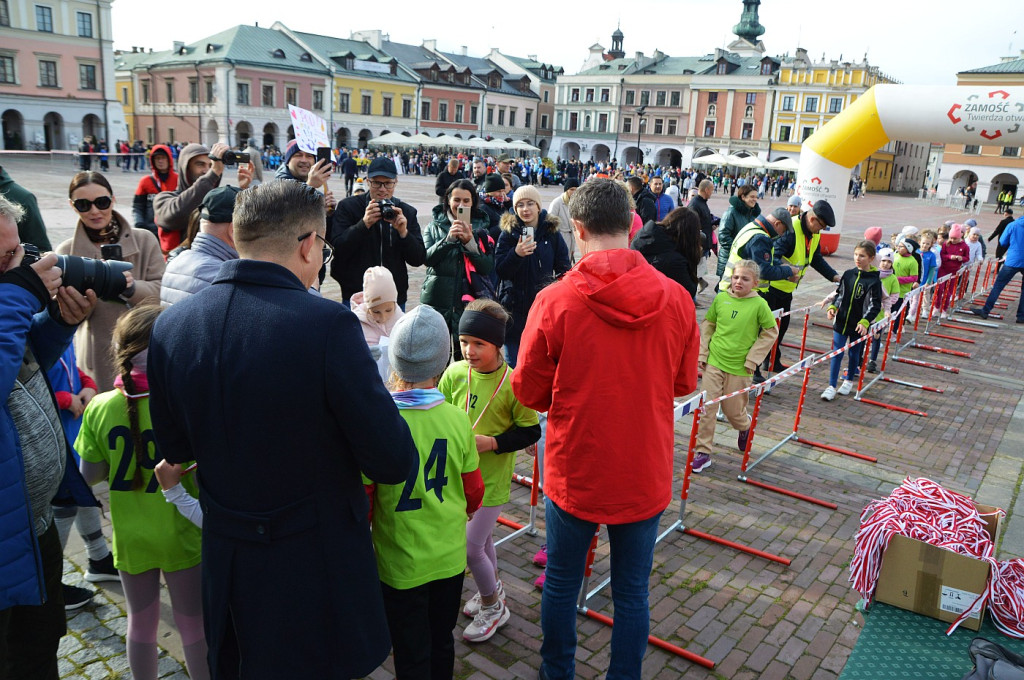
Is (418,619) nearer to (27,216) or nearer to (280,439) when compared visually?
(280,439)

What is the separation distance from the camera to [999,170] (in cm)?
5572

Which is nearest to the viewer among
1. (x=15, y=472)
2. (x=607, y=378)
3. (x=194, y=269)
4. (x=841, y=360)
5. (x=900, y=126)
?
(x=15, y=472)

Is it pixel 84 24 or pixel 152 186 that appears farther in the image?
pixel 84 24

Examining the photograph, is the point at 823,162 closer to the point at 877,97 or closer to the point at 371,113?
the point at 877,97

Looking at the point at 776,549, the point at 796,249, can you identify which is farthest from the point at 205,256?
the point at 796,249

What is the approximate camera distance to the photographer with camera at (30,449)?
216 cm

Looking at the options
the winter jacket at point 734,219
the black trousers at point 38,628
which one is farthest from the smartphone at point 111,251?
the winter jacket at point 734,219

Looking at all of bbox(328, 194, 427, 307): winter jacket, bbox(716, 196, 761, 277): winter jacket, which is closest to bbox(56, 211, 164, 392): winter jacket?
bbox(328, 194, 427, 307): winter jacket

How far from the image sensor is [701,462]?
566 cm

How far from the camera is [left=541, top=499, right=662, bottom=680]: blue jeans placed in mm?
2809

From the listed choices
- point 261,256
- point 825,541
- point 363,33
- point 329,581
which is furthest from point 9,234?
point 363,33

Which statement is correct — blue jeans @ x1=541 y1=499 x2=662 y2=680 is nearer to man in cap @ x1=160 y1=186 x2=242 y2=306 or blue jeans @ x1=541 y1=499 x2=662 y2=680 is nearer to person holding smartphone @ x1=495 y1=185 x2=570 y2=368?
man in cap @ x1=160 y1=186 x2=242 y2=306

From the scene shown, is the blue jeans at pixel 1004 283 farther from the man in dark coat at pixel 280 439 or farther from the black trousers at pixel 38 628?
the black trousers at pixel 38 628

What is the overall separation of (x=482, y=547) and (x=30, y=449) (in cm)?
188
